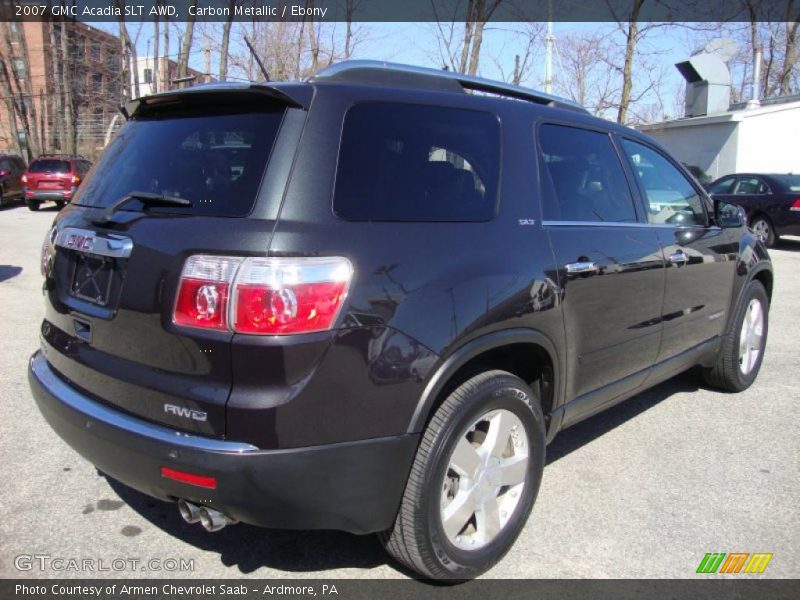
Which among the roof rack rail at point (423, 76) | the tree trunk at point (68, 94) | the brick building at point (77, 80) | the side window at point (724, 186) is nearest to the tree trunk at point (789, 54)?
the side window at point (724, 186)

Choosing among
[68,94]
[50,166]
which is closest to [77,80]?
[68,94]

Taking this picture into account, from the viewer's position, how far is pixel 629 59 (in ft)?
64.2

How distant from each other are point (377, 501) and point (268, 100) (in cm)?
148

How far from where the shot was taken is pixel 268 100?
2.38 m

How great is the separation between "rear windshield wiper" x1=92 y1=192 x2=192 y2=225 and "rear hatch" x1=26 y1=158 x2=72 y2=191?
19714 millimetres

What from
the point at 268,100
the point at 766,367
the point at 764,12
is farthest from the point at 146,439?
the point at 764,12

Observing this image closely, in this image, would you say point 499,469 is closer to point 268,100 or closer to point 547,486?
point 547,486

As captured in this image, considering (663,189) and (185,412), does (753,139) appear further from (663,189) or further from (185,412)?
(185,412)

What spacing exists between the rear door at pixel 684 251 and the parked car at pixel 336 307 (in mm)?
794

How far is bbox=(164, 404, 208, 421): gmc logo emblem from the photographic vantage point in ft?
7.09

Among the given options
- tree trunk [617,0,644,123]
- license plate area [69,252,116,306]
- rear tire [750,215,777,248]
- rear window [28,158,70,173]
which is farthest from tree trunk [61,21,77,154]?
license plate area [69,252,116,306]

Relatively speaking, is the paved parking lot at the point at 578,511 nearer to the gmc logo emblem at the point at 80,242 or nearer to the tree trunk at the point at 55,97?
the gmc logo emblem at the point at 80,242

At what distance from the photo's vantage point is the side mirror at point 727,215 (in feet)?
14.9

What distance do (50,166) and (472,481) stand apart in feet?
69.8
